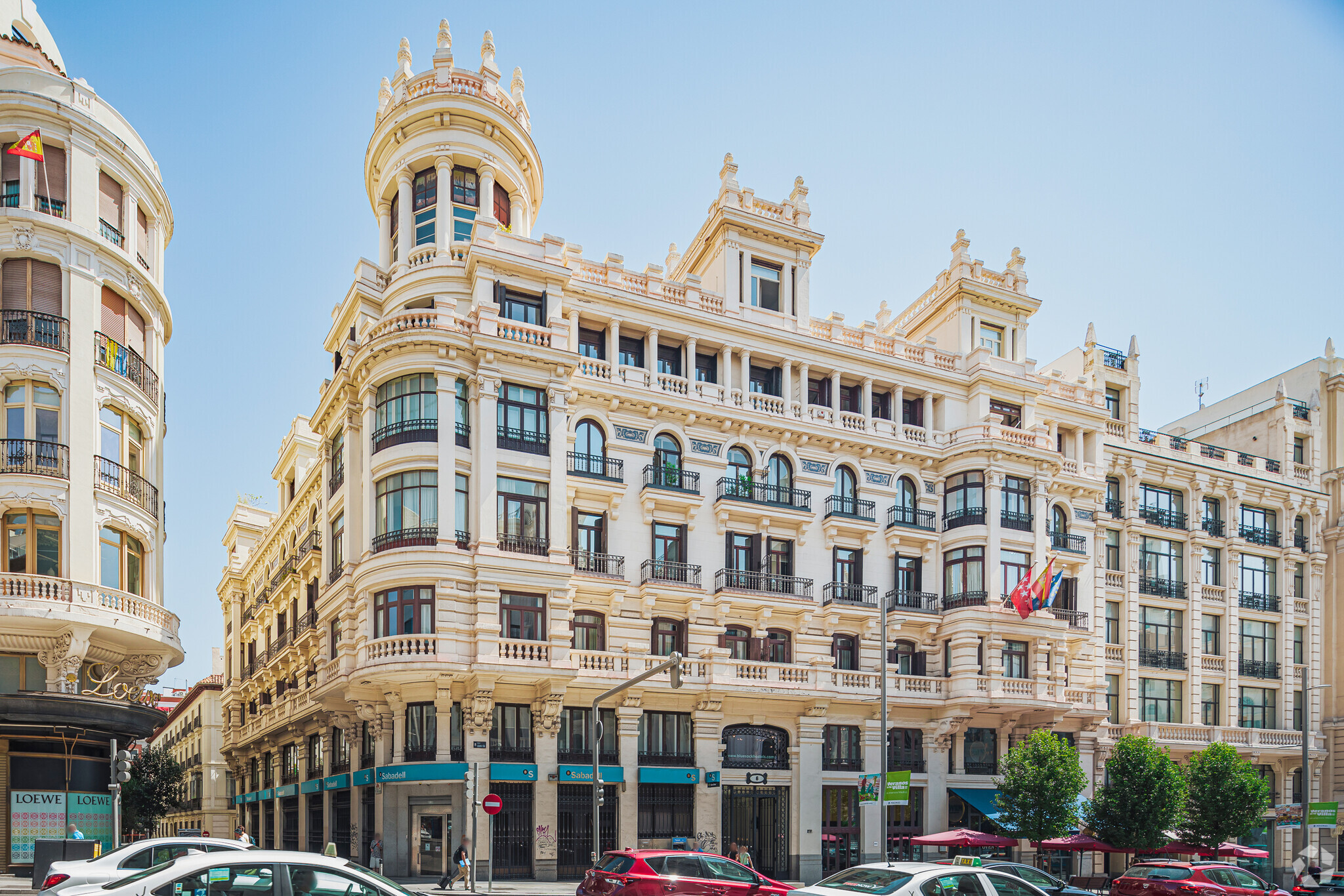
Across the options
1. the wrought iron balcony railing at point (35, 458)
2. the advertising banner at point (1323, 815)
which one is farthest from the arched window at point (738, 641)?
the wrought iron balcony railing at point (35, 458)

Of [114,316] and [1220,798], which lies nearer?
[114,316]

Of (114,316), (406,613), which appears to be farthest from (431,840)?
(114,316)

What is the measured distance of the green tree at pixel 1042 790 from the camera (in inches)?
1325

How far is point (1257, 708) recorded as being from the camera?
47062 millimetres

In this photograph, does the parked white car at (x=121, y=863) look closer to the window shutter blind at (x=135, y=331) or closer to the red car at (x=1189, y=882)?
the window shutter blind at (x=135, y=331)

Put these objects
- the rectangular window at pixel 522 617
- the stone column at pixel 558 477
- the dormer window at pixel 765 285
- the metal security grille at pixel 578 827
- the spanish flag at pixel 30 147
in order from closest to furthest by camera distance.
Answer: the spanish flag at pixel 30 147, the rectangular window at pixel 522 617, the metal security grille at pixel 578 827, the stone column at pixel 558 477, the dormer window at pixel 765 285

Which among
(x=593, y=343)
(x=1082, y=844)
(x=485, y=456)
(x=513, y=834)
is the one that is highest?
(x=593, y=343)

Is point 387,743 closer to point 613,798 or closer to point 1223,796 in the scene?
point 613,798

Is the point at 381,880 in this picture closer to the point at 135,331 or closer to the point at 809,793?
the point at 135,331

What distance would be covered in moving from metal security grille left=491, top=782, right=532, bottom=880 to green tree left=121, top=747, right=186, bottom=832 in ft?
Result: 85.5

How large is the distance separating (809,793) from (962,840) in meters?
5.90

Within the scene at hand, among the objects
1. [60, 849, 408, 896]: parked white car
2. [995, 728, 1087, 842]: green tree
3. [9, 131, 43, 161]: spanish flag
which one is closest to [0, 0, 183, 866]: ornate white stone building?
[9, 131, 43, 161]: spanish flag

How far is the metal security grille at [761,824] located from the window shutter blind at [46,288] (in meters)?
24.8

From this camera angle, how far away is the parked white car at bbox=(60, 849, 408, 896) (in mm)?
10391
